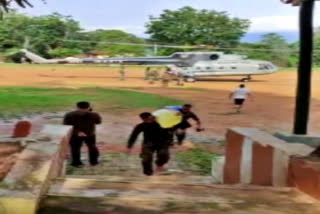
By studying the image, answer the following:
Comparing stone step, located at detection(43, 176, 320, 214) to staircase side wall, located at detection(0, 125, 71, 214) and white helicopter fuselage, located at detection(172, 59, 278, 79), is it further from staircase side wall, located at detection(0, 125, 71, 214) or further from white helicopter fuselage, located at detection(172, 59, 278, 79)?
white helicopter fuselage, located at detection(172, 59, 278, 79)

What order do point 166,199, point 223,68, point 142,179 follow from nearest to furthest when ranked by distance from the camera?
point 166,199
point 142,179
point 223,68

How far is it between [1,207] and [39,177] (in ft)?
2.07

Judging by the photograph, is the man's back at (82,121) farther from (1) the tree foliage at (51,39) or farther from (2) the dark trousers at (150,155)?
(1) the tree foliage at (51,39)

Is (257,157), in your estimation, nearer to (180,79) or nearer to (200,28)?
(180,79)

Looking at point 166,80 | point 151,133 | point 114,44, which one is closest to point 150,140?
point 151,133

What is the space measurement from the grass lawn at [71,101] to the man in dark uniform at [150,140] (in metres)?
15.2

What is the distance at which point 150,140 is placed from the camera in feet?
34.3

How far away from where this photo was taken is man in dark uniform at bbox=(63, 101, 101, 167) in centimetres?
1190

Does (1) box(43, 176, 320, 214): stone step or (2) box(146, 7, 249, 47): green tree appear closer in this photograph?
(1) box(43, 176, 320, 214): stone step

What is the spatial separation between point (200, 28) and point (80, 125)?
68084 millimetres

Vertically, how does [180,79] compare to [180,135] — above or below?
below

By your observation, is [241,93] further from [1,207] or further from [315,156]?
[1,207]

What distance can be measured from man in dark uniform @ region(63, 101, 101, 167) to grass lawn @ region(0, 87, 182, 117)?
43.6 feet

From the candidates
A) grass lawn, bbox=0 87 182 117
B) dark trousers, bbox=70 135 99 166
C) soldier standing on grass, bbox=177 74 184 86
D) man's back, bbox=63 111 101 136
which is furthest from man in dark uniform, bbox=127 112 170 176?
soldier standing on grass, bbox=177 74 184 86
